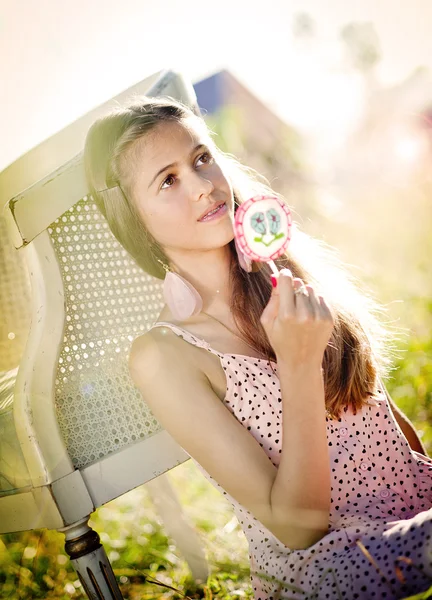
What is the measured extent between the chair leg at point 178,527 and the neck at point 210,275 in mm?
940

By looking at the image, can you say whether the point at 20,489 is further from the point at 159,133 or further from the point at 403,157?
the point at 403,157

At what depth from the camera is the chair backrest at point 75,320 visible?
1.58 m

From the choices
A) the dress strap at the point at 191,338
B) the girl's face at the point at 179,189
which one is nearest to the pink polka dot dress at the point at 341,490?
the dress strap at the point at 191,338

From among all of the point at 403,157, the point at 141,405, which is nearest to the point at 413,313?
the point at 403,157

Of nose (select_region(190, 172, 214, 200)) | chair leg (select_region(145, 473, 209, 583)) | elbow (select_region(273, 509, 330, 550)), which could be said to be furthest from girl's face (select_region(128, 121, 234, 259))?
chair leg (select_region(145, 473, 209, 583))

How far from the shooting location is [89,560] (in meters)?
1.61

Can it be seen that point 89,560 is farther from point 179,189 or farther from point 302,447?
point 179,189

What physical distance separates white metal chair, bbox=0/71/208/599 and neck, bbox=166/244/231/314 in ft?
0.87

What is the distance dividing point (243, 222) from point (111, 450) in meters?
0.82

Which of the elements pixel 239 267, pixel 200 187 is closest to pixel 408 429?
pixel 239 267

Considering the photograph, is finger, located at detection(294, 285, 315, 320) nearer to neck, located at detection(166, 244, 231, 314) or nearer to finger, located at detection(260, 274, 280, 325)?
finger, located at detection(260, 274, 280, 325)

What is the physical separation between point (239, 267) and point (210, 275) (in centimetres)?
10

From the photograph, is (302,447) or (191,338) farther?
(191,338)

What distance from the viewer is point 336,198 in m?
5.72
